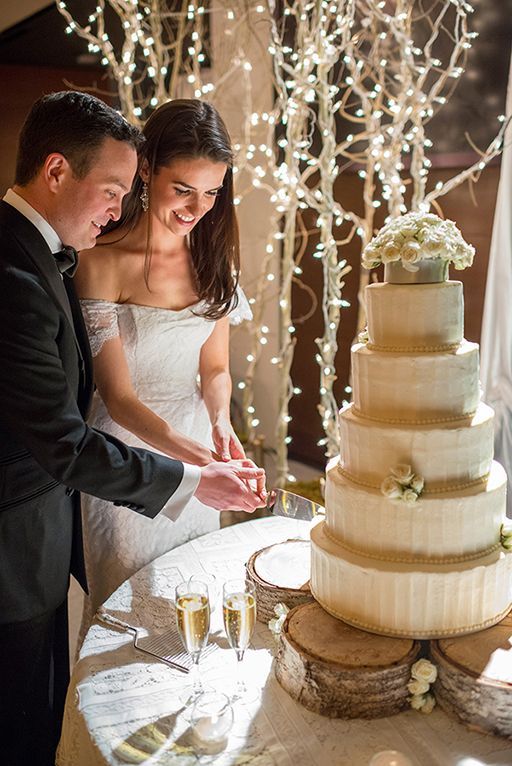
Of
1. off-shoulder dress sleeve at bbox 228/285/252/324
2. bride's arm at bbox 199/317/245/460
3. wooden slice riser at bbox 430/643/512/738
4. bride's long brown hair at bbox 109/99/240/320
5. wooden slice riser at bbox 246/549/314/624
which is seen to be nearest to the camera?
wooden slice riser at bbox 430/643/512/738

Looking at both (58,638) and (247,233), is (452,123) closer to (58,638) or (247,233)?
(247,233)

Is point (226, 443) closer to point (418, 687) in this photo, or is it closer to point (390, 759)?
point (418, 687)

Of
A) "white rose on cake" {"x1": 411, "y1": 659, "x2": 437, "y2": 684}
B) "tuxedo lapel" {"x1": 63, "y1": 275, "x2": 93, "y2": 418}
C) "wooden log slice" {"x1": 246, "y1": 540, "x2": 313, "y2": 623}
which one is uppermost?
"tuxedo lapel" {"x1": 63, "y1": 275, "x2": 93, "y2": 418}

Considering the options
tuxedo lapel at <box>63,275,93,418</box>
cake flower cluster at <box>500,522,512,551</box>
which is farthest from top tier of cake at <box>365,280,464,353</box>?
tuxedo lapel at <box>63,275,93,418</box>

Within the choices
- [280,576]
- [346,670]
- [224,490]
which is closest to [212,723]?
[346,670]

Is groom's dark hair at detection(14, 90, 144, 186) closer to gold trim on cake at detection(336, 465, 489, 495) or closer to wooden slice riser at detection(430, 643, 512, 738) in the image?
gold trim on cake at detection(336, 465, 489, 495)

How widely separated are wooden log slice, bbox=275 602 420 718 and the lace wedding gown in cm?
80

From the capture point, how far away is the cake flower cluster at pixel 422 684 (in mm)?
1395

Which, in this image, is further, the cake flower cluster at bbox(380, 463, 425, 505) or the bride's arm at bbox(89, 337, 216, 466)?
the bride's arm at bbox(89, 337, 216, 466)

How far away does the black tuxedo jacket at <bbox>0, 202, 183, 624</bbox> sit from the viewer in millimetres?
1550

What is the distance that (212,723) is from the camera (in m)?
1.30

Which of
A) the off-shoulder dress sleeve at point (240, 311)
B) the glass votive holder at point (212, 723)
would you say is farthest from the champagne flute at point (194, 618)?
the off-shoulder dress sleeve at point (240, 311)

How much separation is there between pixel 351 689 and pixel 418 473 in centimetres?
42

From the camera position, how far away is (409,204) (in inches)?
163
